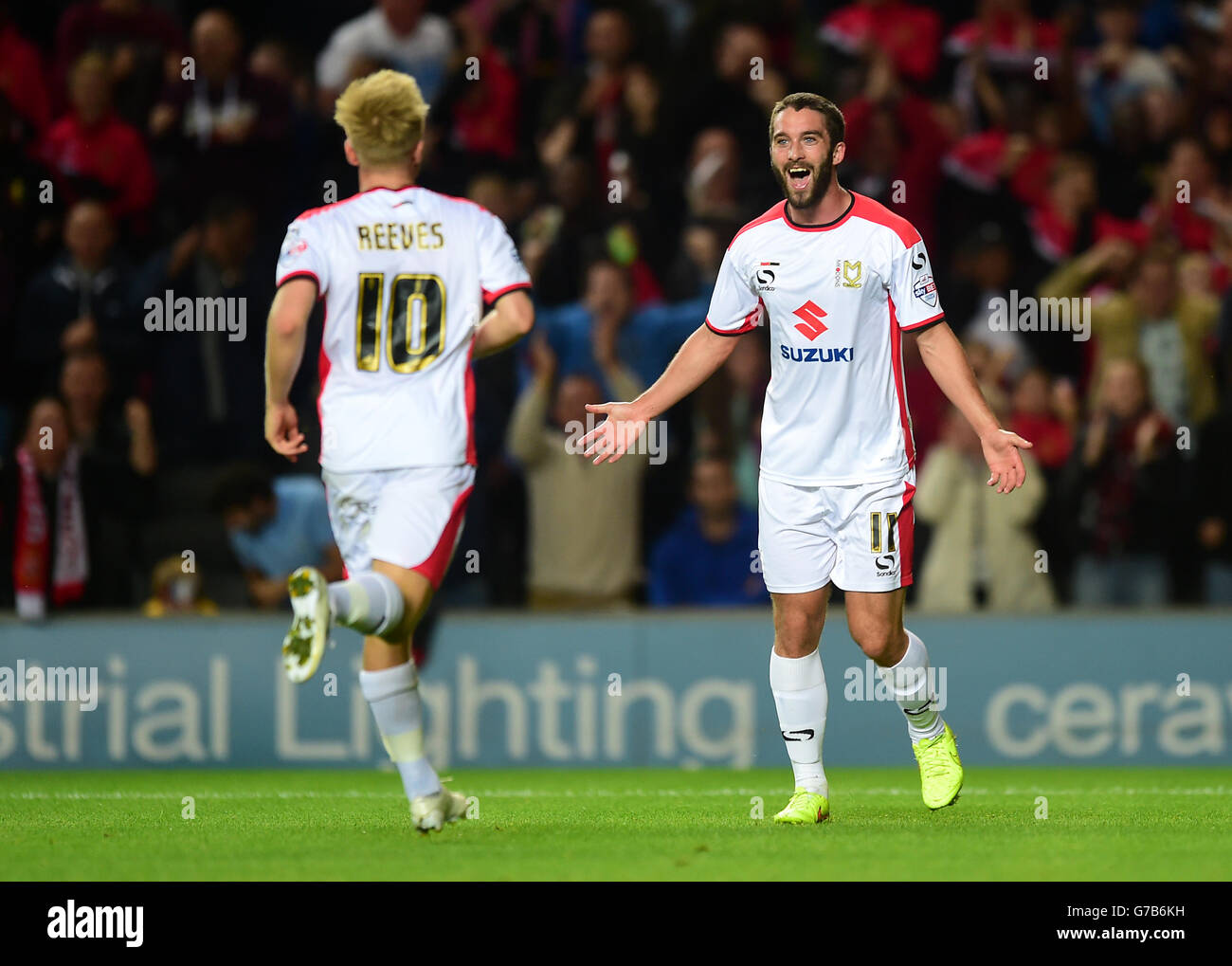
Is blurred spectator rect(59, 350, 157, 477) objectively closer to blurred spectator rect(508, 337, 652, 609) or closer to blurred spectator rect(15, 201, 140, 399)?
blurred spectator rect(15, 201, 140, 399)

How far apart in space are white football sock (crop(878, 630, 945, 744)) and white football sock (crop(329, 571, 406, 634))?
1905 mm

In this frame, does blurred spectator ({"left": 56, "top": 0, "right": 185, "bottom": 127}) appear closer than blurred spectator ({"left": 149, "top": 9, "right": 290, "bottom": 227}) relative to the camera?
No

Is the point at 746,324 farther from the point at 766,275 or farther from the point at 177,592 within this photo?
the point at 177,592

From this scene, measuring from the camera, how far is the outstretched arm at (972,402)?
682 cm

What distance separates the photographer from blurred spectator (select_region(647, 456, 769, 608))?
1126cm

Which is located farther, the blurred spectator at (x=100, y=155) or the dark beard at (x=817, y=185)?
the blurred spectator at (x=100, y=155)

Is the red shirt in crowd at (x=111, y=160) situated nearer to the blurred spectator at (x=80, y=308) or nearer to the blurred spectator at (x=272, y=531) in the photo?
the blurred spectator at (x=80, y=308)

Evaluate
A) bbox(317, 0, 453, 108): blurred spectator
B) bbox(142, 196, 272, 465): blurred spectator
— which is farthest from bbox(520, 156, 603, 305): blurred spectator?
bbox(142, 196, 272, 465): blurred spectator

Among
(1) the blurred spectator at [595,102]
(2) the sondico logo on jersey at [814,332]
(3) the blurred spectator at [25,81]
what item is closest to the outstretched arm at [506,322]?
(2) the sondico logo on jersey at [814,332]

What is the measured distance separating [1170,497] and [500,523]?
12.7 ft

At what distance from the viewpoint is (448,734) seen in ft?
35.4

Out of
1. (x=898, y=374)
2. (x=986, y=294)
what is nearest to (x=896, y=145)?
(x=986, y=294)

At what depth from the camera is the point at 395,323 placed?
649cm

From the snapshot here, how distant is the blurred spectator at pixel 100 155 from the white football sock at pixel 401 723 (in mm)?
6961
